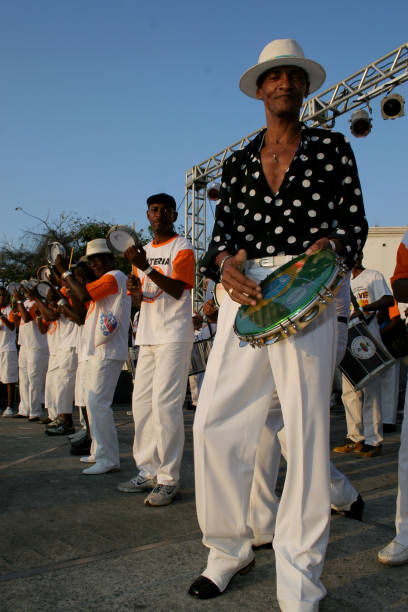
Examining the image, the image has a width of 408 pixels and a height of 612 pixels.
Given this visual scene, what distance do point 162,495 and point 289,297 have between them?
7.49 ft

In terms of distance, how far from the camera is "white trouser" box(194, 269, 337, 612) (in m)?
2.19

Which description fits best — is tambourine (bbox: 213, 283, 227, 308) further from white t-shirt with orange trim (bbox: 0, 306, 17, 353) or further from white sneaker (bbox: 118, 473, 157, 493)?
white t-shirt with orange trim (bbox: 0, 306, 17, 353)

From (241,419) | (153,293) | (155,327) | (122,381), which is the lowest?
(122,381)

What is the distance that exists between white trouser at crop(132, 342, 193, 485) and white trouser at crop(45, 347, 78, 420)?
11.2ft

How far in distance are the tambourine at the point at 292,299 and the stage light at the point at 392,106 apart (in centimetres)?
1037

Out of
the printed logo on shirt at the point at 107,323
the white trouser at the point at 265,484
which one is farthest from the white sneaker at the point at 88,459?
the white trouser at the point at 265,484

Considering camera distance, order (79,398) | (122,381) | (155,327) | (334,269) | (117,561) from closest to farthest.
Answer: (334,269) → (117,561) → (155,327) → (79,398) → (122,381)

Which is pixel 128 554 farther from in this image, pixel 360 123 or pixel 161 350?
pixel 360 123

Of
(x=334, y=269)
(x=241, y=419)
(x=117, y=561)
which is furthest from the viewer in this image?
(x=117, y=561)

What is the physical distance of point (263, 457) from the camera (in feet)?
9.25

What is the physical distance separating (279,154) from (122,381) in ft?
30.1

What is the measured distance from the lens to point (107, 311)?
17.0ft

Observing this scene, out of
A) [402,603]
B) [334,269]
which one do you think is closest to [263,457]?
[402,603]

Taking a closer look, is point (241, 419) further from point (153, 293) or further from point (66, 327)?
point (66, 327)
